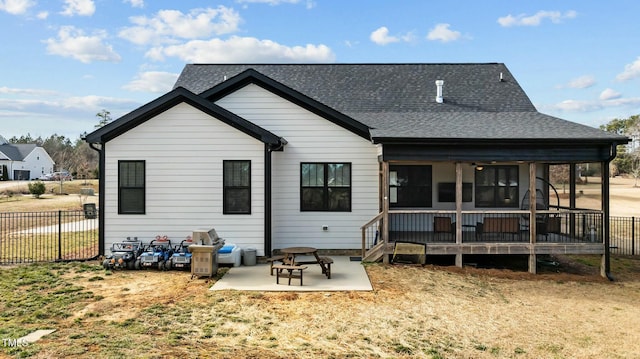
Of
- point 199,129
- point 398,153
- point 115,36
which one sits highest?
point 115,36

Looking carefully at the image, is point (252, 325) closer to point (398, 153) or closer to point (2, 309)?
point (2, 309)

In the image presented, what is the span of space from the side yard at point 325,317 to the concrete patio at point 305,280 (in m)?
0.33

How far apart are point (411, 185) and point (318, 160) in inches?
133

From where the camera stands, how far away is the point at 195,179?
1145cm

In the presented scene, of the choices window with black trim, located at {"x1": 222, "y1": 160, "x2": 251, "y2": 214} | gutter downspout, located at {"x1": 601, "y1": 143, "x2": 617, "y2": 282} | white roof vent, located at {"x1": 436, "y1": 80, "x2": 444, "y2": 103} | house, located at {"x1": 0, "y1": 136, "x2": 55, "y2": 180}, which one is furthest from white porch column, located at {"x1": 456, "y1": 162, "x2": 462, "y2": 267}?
house, located at {"x1": 0, "y1": 136, "x2": 55, "y2": 180}

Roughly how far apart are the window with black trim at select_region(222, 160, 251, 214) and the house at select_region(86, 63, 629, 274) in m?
0.03

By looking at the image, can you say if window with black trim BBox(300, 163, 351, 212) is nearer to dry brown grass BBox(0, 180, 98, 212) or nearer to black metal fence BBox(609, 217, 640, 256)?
black metal fence BBox(609, 217, 640, 256)

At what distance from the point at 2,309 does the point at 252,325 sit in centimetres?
474

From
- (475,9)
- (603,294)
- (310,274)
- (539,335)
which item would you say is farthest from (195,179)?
(475,9)

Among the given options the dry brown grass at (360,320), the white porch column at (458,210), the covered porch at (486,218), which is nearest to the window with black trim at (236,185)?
the dry brown grass at (360,320)

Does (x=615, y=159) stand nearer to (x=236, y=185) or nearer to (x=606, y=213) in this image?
(x=606, y=213)

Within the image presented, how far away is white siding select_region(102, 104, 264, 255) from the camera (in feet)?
37.4

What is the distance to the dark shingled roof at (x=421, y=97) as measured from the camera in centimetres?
1146

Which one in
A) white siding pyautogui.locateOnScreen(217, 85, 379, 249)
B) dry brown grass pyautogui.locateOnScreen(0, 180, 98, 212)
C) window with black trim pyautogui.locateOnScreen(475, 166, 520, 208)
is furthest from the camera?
dry brown grass pyautogui.locateOnScreen(0, 180, 98, 212)
